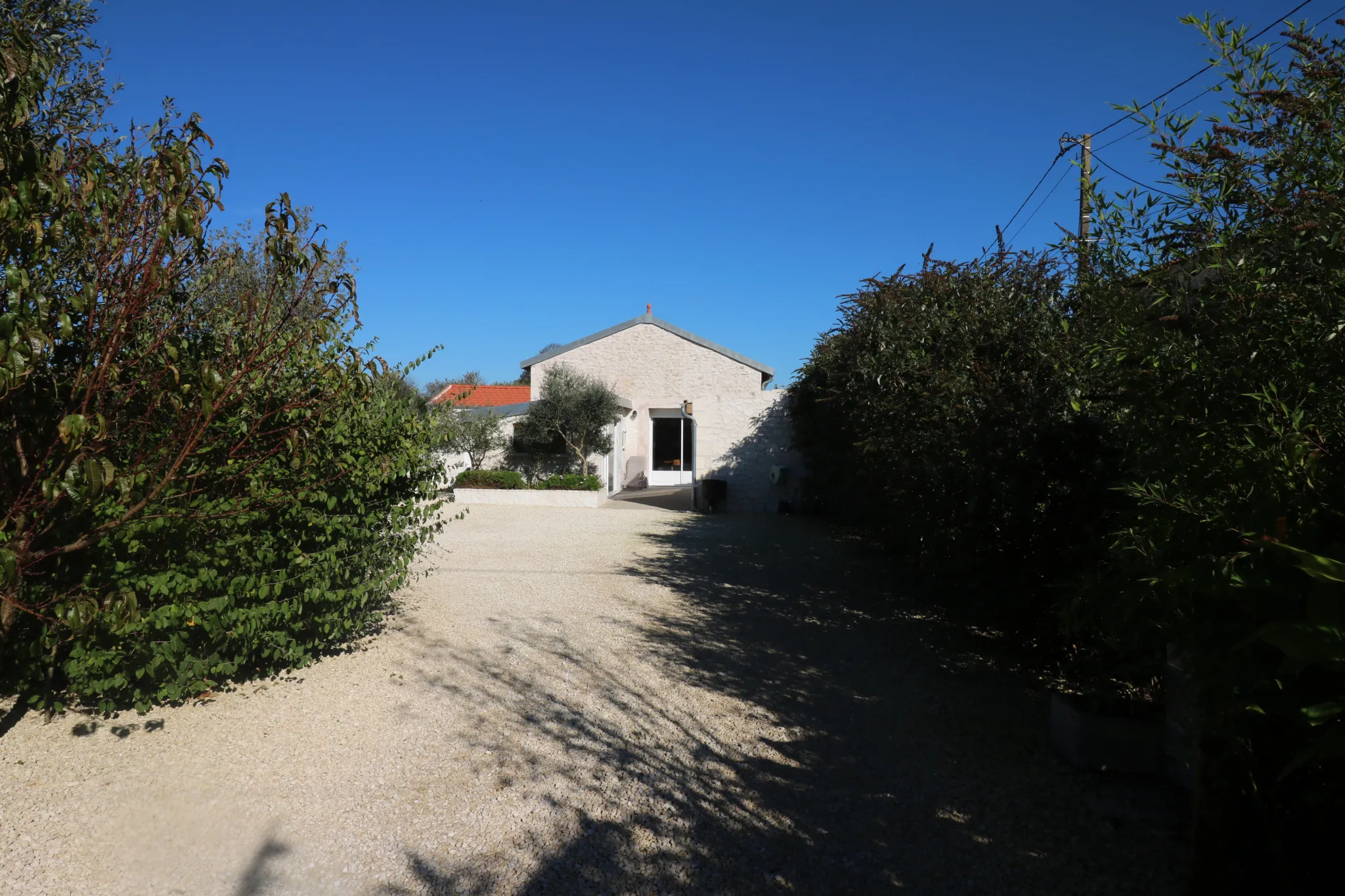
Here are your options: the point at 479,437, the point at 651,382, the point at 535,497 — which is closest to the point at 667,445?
the point at 651,382

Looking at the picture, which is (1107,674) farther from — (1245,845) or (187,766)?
(187,766)

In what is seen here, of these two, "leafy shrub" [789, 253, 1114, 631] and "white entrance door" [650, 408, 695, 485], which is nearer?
"leafy shrub" [789, 253, 1114, 631]

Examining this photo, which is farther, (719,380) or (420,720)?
(719,380)

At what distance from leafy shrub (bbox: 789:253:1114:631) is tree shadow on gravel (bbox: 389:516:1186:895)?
A: 2.86ft

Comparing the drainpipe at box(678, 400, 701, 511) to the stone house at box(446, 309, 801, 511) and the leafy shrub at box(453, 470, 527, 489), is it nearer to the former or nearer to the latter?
the stone house at box(446, 309, 801, 511)

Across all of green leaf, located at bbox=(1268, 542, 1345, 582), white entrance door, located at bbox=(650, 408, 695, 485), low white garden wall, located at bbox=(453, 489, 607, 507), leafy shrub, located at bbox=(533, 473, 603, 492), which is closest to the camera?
green leaf, located at bbox=(1268, 542, 1345, 582)

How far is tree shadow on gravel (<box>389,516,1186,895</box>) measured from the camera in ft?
11.0

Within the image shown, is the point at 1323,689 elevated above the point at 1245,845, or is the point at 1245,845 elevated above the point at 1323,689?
Answer: the point at 1323,689

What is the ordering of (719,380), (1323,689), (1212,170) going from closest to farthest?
1. (1323,689)
2. (1212,170)
3. (719,380)

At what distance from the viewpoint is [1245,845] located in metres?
2.37

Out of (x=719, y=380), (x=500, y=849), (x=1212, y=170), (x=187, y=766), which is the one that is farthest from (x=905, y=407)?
(x=719, y=380)

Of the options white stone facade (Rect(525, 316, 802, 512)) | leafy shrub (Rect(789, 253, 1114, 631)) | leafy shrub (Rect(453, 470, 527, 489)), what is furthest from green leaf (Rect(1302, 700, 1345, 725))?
white stone facade (Rect(525, 316, 802, 512))

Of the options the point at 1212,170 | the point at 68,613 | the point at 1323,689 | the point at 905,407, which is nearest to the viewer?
the point at 1323,689

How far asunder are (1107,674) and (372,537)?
469 cm
